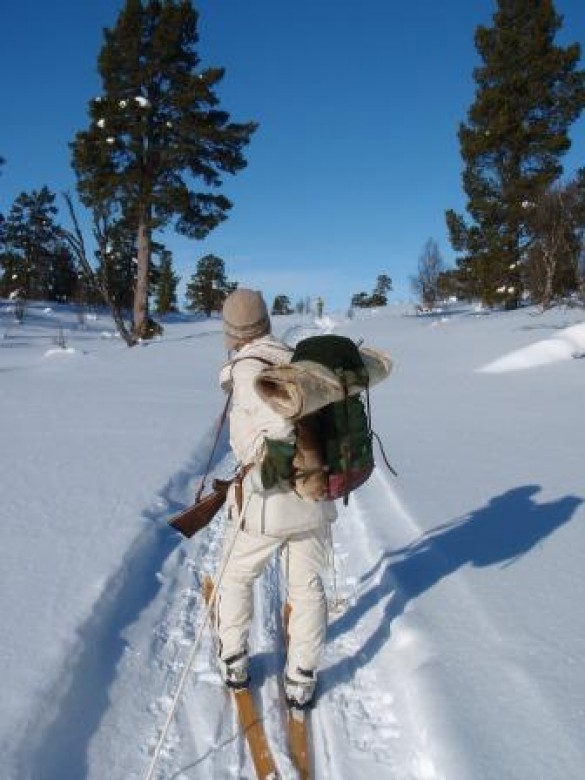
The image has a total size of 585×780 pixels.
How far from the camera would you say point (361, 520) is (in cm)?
541

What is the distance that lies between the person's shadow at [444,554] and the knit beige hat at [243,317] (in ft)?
5.67

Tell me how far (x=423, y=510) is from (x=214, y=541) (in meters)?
1.74

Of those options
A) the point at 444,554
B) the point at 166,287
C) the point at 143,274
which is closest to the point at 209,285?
the point at 166,287

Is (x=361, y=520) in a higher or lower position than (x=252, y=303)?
lower

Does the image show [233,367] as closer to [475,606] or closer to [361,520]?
[475,606]

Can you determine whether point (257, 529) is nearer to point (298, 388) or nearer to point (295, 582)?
point (295, 582)

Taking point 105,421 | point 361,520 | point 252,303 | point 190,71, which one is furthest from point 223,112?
point 252,303

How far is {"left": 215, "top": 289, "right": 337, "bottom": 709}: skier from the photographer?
2625 mm

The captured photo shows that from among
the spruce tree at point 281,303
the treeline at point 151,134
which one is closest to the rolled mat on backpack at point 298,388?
the treeline at point 151,134

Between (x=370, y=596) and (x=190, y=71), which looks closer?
(x=370, y=596)

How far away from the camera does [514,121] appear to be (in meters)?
25.2

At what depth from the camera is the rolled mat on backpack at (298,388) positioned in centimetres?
231

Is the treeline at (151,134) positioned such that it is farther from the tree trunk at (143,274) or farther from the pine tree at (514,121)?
the pine tree at (514,121)

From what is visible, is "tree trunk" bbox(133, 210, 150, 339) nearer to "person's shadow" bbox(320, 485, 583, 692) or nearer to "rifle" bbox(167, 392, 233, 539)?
"person's shadow" bbox(320, 485, 583, 692)
